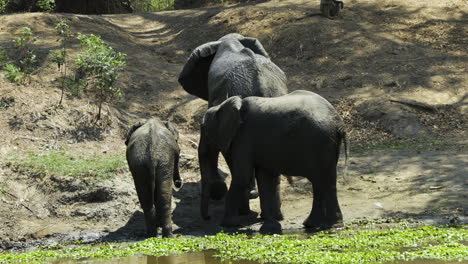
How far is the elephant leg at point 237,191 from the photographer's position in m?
11.9

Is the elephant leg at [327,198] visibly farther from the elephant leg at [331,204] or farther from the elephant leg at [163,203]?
the elephant leg at [163,203]

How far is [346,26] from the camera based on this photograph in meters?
24.6

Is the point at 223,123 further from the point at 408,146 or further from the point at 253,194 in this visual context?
the point at 408,146

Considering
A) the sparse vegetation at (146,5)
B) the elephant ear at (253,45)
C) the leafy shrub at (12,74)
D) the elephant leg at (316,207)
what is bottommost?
the sparse vegetation at (146,5)

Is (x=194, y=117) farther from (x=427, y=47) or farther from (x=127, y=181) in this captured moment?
(x=427, y=47)

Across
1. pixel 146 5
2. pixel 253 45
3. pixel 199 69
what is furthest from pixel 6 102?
pixel 146 5

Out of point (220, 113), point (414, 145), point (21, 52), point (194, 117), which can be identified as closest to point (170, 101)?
point (194, 117)

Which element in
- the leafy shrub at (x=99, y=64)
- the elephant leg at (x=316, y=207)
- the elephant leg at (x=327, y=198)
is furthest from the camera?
the leafy shrub at (x=99, y=64)

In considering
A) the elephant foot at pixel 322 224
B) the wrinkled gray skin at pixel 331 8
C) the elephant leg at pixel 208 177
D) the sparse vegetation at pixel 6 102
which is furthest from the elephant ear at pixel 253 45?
the wrinkled gray skin at pixel 331 8

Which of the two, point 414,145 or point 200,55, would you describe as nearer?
point 200,55

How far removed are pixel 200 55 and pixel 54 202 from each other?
4218 mm

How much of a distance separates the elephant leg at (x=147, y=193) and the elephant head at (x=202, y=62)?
412cm

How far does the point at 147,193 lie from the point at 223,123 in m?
1.67

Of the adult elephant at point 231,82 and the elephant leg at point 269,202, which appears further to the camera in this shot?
the adult elephant at point 231,82
